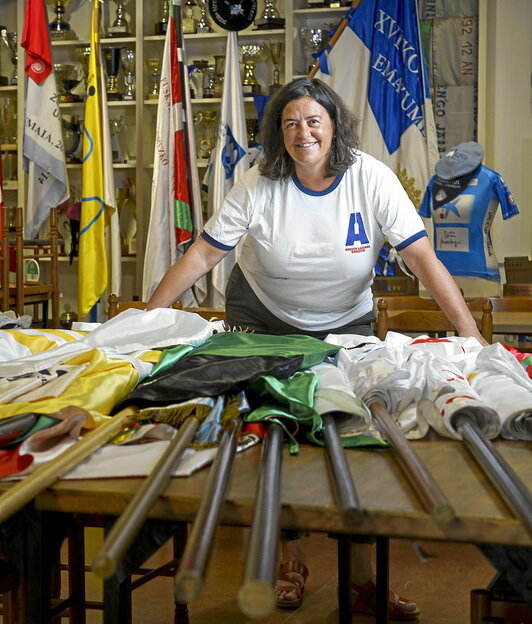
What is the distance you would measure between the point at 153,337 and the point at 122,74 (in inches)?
182

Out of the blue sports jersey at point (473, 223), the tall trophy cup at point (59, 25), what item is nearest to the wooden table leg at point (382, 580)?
the blue sports jersey at point (473, 223)

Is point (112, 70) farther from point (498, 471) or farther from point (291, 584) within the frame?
point (498, 471)

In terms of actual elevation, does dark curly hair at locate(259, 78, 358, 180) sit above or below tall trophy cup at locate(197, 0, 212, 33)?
below

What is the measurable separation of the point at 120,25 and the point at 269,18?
1045 millimetres

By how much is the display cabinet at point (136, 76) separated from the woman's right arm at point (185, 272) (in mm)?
3476

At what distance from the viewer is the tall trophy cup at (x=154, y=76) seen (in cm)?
586

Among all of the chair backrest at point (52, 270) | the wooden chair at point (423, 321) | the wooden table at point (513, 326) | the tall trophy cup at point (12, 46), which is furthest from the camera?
the tall trophy cup at point (12, 46)

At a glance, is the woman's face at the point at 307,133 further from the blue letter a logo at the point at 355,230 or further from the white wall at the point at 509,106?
the white wall at the point at 509,106

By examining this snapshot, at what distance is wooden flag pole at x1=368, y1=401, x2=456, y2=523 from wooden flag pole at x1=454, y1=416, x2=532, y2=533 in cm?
8

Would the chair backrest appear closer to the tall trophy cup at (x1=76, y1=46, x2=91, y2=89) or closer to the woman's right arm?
the tall trophy cup at (x1=76, y1=46, x2=91, y2=89)

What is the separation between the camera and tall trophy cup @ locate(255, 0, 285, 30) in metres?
5.64

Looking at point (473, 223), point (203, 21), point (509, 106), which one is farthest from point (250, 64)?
point (473, 223)

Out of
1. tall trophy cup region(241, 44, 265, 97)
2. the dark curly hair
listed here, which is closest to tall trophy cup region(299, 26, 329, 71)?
tall trophy cup region(241, 44, 265, 97)

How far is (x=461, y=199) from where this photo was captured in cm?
476
